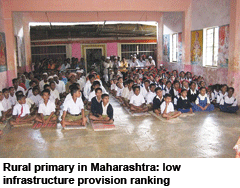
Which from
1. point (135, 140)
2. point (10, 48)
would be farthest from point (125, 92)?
point (10, 48)

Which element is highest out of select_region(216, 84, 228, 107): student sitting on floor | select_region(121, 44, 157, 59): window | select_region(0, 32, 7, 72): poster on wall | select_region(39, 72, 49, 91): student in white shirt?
select_region(121, 44, 157, 59): window

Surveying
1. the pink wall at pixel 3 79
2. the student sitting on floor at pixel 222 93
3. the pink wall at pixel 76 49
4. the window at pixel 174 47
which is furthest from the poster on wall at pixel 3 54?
the pink wall at pixel 76 49

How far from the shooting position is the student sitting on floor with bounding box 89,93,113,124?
6.19m

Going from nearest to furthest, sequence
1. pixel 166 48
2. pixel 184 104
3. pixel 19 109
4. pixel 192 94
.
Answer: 1. pixel 19 109
2. pixel 184 104
3. pixel 192 94
4. pixel 166 48

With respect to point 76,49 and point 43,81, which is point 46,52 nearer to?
point 76,49

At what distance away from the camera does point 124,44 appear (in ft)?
57.3

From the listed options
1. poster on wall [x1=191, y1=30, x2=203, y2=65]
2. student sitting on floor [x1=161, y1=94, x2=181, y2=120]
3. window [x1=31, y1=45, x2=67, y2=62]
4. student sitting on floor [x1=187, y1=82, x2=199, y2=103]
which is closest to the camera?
student sitting on floor [x1=161, y1=94, x2=181, y2=120]

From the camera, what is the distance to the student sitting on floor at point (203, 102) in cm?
738

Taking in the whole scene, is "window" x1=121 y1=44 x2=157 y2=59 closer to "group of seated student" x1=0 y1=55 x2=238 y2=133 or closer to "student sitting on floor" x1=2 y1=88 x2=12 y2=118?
"group of seated student" x1=0 y1=55 x2=238 y2=133

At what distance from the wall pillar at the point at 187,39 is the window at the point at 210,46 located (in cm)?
105

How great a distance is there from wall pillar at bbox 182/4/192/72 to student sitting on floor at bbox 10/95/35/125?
710cm

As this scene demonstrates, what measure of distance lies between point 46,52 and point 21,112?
11077mm

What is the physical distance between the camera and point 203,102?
24.3ft

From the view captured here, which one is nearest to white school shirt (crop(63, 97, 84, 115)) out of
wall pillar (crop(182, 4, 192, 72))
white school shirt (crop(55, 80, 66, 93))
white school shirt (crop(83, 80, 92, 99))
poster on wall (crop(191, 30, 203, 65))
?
white school shirt (crop(83, 80, 92, 99))
